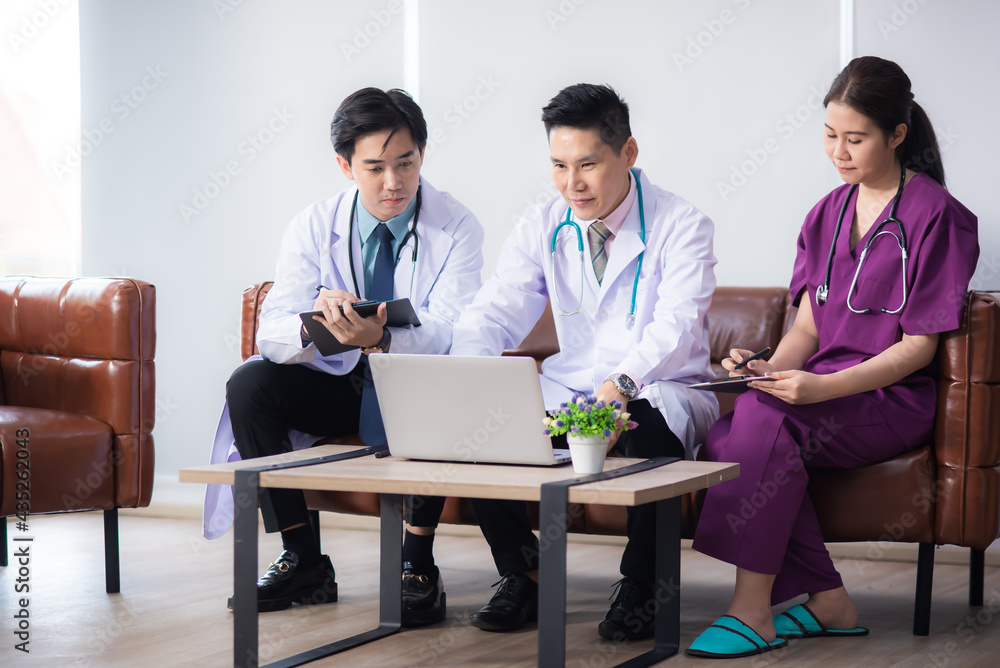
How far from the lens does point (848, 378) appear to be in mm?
2150

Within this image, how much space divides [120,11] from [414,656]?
2.99 m

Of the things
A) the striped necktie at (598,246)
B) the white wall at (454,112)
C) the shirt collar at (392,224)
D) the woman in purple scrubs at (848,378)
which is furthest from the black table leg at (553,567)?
the white wall at (454,112)

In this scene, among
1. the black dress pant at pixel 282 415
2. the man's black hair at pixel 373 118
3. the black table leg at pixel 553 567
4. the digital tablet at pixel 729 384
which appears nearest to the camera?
the black table leg at pixel 553 567

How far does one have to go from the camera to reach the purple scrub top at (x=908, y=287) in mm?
2197

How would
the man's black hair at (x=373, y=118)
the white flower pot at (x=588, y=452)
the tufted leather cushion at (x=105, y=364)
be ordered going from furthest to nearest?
1. the tufted leather cushion at (x=105, y=364)
2. the man's black hair at (x=373, y=118)
3. the white flower pot at (x=588, y=452)

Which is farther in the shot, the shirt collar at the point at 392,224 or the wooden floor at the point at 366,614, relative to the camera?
the shirt collar at the point at 392,224

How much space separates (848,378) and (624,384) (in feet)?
1.48

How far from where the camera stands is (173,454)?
4.06 m

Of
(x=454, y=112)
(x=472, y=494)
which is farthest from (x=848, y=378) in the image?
(x=454, y=112)

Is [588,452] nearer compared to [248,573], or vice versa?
[588,452]

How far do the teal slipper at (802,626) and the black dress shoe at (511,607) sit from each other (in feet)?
1.73

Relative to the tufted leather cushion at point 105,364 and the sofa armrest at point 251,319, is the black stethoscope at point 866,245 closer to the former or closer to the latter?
the sofa armrest at point 251,319

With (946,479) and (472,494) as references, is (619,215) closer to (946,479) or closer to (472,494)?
(946,479)

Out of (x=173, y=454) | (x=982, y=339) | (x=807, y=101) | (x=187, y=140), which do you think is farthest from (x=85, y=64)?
(x=982, y=339)
